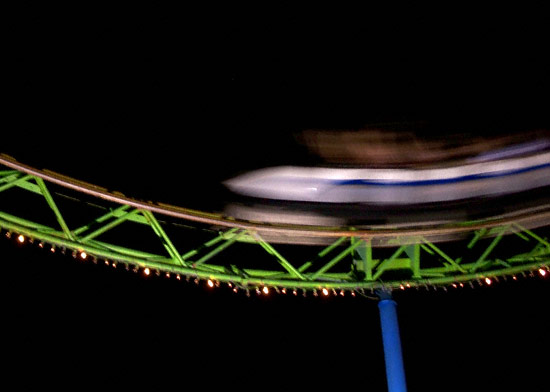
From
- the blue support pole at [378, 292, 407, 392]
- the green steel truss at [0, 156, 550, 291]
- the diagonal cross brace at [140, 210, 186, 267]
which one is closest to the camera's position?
the green steel truss at [0, 156, 550, 291]

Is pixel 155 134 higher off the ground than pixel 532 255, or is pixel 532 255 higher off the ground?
pixel 155 134

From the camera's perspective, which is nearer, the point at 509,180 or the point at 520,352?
the point at 509,180

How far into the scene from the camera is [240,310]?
10.8 meters

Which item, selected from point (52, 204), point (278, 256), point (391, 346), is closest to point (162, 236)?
point (52, 204)

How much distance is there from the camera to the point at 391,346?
7.79 meters

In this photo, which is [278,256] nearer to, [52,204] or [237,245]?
[52,204]

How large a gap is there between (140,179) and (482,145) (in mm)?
3968

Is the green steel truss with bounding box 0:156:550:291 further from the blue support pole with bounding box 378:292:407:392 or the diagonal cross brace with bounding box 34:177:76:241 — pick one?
the blue support pole with bounding box 378:292:407:392

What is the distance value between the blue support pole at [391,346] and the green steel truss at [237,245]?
265 millimetres

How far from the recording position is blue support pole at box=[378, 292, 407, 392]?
298 inches

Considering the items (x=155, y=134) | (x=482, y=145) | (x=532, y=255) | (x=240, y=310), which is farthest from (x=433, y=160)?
(x=240, y=310)

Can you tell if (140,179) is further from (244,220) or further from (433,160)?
(433,160)

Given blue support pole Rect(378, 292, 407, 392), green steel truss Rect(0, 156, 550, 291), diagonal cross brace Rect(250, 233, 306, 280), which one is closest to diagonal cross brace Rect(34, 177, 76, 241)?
green steel truss Rect(0, 156, 550, 291)

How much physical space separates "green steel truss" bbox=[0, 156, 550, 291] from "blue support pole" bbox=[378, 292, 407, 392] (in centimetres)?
26
